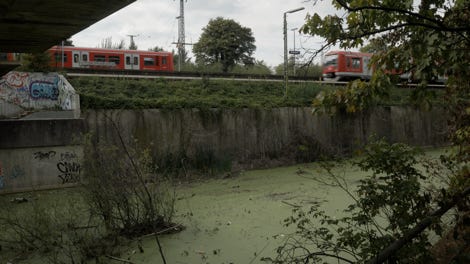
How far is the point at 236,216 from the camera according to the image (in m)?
8.05

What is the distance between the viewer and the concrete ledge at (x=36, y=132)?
11.1 metres

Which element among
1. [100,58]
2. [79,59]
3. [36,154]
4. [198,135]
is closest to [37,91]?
[36,154]

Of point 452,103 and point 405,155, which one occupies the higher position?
point 452,103

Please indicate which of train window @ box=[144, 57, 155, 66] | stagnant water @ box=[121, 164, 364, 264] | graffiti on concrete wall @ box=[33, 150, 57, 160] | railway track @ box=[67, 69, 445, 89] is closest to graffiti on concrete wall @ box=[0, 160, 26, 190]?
graffiti on concrete wall @ box=[33, 150, 57, 160]

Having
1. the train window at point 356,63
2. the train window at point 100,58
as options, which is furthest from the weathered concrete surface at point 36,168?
the train window at point 356,63

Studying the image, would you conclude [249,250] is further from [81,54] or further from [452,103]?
[81,54]

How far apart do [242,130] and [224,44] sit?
25492 mm

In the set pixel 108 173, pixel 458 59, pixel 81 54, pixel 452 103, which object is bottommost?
Answer: pixel 108 173

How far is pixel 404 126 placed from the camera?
19750mm

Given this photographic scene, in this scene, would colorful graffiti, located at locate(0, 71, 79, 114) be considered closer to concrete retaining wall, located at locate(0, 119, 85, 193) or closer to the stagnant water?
concrete retaining wall, located at locate(0, 119, 85, 193)

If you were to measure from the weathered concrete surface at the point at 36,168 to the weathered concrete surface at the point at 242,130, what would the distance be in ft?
3.84

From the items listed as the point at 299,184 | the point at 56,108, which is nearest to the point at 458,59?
the point at 299,184

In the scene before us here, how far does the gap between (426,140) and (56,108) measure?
15335mm

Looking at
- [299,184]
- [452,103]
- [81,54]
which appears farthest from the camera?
[81,54]
